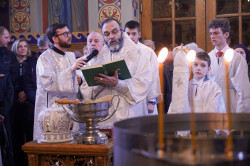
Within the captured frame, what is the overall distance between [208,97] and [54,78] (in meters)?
1.46

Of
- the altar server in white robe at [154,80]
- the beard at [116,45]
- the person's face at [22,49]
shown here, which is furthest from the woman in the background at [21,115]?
the beard at [116,45]

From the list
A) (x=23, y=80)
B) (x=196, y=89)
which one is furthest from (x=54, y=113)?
(x=23, y=80)

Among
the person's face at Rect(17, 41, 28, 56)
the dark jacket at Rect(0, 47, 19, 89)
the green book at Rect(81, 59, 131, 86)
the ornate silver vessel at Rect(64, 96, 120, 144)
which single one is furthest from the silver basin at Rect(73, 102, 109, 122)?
the person's face at Rect(17, 41, 28, 56)

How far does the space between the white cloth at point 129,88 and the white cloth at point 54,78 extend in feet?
0.52

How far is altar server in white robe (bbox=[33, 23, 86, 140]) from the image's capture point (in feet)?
12.3

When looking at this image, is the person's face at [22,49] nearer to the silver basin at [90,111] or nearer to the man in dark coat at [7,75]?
the man in dark coat at [7,75]

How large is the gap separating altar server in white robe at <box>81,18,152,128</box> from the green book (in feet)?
0.80

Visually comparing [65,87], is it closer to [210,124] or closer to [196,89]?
[196,89]

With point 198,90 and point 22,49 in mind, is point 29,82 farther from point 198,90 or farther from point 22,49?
point 198,90

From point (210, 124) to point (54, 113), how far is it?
66.4 inches

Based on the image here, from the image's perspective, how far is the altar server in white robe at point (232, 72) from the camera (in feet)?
12.7

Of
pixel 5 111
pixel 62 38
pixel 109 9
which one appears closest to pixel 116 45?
pixel 62 38

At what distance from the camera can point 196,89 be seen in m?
3.70

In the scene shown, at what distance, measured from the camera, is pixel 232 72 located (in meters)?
3.90
